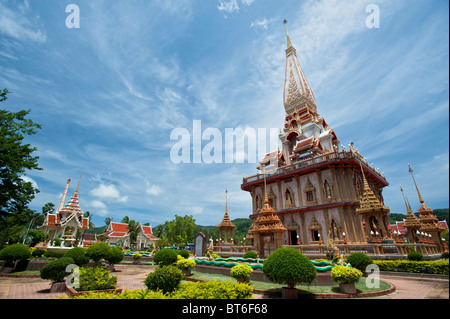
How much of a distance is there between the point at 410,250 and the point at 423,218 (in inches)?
400

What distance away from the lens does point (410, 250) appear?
14984 millimetres

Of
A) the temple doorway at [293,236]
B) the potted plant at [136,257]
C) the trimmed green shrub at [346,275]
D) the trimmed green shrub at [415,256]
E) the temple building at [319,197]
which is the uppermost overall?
the temple building at [319,197]

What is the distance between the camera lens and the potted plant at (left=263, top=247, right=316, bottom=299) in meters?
7.55

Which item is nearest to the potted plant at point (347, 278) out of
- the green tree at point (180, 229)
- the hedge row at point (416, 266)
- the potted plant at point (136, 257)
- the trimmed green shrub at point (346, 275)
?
the trimmed green shrub at point (346, 275)

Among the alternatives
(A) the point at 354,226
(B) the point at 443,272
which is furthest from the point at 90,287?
(A) the point at 354,226

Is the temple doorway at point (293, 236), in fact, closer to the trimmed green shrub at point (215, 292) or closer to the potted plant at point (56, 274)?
the trimmed green shrub at point (215, 292)

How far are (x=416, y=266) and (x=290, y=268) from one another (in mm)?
11329

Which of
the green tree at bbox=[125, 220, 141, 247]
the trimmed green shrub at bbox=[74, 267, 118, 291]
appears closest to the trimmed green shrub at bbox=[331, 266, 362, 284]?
the trimmed green shrub at bbox=[74, 267, 118, 291]

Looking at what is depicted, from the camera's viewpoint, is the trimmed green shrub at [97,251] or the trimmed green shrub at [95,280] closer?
the trimmed green shrub at [95,280]

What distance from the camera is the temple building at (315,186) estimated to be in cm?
2081

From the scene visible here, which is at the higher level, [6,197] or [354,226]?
[6,197]

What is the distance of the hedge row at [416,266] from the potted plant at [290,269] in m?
10.4
